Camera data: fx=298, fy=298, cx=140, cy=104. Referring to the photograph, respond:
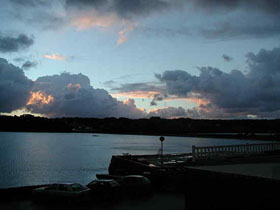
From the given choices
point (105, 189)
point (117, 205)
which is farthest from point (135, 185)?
point (117, 205)

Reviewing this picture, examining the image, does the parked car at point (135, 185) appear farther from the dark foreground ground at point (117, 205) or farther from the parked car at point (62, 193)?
the parked car at point (62, 193)

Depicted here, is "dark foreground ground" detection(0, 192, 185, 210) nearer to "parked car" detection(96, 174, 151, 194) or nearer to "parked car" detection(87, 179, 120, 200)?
"parked car" detection(87, 179, 120, 200)

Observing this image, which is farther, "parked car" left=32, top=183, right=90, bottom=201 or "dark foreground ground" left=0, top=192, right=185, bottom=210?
"parked car" left=32, top=183, right=90, bottom=201

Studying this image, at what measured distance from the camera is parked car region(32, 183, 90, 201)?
2067 cm

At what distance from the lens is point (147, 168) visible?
33.5 meters

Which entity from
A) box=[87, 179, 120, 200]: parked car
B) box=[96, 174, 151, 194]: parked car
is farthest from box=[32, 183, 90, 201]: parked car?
box=[96, 174, 151, 194]: parked car

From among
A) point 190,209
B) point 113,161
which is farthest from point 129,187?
point 113,161

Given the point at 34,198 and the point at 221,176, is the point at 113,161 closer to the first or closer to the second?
the point at 34,198

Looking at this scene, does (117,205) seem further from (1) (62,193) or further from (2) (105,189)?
(1) (62,193)

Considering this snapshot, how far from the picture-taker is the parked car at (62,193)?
2067cm

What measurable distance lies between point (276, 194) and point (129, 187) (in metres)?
15.6

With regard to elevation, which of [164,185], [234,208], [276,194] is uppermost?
[276,194]

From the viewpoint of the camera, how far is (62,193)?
20.9 metres

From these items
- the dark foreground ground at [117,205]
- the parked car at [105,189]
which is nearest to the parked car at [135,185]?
the parked car at [105,189]
